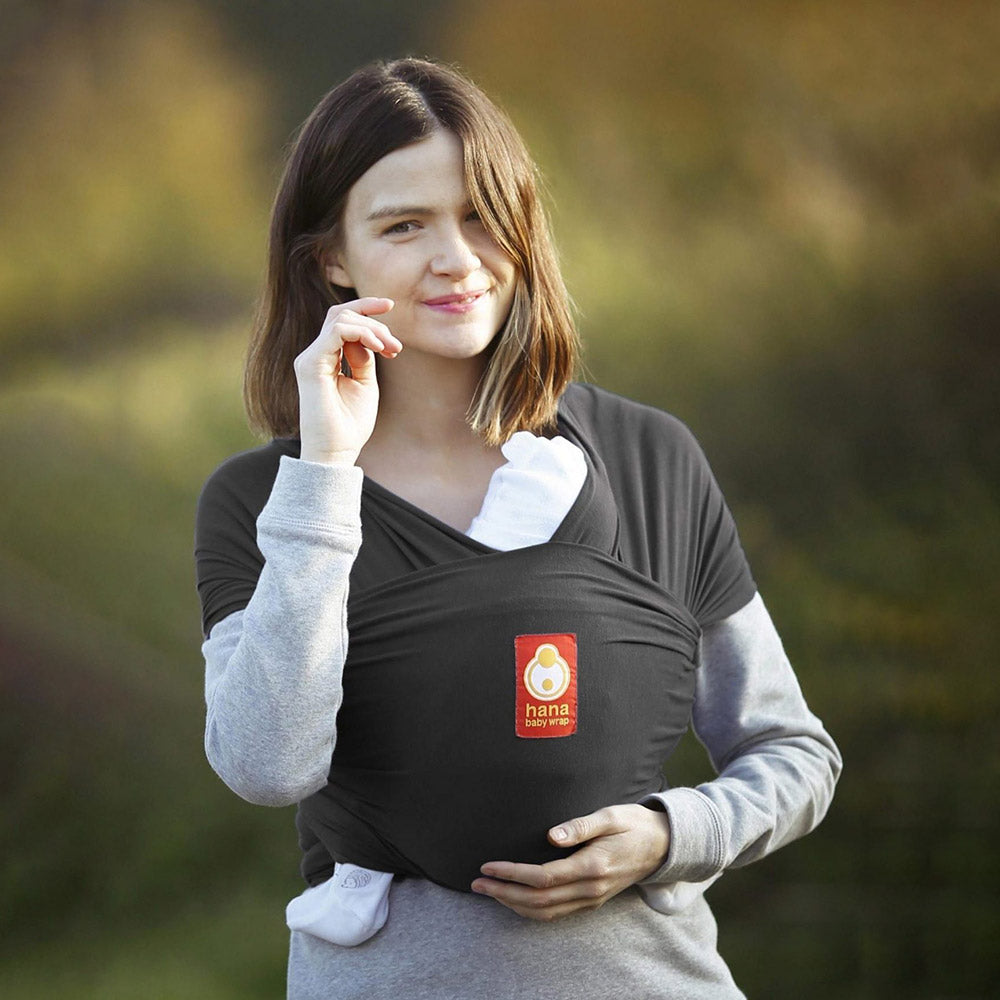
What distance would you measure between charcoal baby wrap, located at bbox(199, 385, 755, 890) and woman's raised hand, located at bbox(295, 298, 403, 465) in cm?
8

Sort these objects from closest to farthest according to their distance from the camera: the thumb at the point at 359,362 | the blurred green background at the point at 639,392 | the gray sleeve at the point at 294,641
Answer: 1. the gray sleeve at the point at 294,641
2. the thumb at the point at 359,362
3. the blurred green background at the point at 639,392

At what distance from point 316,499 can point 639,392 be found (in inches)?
65.9

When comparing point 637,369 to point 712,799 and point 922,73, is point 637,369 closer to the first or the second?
point 922,73

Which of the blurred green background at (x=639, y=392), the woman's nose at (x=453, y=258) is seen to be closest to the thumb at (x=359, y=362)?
the woman's nose at (x=453, y=258)

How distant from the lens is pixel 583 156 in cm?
274

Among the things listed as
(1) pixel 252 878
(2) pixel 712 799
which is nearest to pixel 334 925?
(2) pixel 712 799

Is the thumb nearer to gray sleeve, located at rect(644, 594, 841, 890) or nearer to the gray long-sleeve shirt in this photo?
the gray long-sleeve shirt

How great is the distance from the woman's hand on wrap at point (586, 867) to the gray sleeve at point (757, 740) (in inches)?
3.0

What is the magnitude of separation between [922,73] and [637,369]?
2.56 ft

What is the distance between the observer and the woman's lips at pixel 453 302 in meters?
1.29

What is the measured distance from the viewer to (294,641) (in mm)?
1146

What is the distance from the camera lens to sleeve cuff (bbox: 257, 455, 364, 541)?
1.16 m

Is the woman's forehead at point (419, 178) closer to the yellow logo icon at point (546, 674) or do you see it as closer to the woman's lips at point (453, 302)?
the woman's lips at point (453, 302)

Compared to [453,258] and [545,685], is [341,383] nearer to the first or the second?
[453,258]
